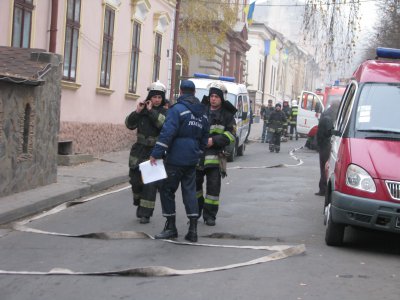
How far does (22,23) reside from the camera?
46.0 ft

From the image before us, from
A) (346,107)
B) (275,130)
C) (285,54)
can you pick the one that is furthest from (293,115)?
(285,54)

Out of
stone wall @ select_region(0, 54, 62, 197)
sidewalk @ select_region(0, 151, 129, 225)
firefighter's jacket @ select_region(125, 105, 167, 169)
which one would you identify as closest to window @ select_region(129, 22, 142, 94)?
sidewalk @ select_region(0, 151, 129, 225)

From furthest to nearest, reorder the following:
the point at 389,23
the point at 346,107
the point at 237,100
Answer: the point at 389,23 → the point at 237,100 → the point at 346,107

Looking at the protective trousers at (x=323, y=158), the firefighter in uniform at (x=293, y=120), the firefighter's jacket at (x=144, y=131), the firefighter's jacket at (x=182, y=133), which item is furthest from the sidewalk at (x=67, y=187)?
the firefighter in uniform at (x=293, y=120)

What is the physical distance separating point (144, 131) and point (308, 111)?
72.4 ft

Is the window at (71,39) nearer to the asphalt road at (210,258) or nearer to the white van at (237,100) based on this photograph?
the white van at (237,100)

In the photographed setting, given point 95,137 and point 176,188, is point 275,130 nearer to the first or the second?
point 95,137

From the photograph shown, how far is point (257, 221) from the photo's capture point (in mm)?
9375

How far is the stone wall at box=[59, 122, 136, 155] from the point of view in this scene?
16.4 metres

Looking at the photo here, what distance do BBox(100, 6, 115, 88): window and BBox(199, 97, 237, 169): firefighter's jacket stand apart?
410 inches

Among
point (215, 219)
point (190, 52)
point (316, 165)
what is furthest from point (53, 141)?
point (190, 52)

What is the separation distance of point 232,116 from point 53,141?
13.5ft

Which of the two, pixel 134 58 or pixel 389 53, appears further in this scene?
pixel 134 58

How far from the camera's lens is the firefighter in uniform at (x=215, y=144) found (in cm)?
883
